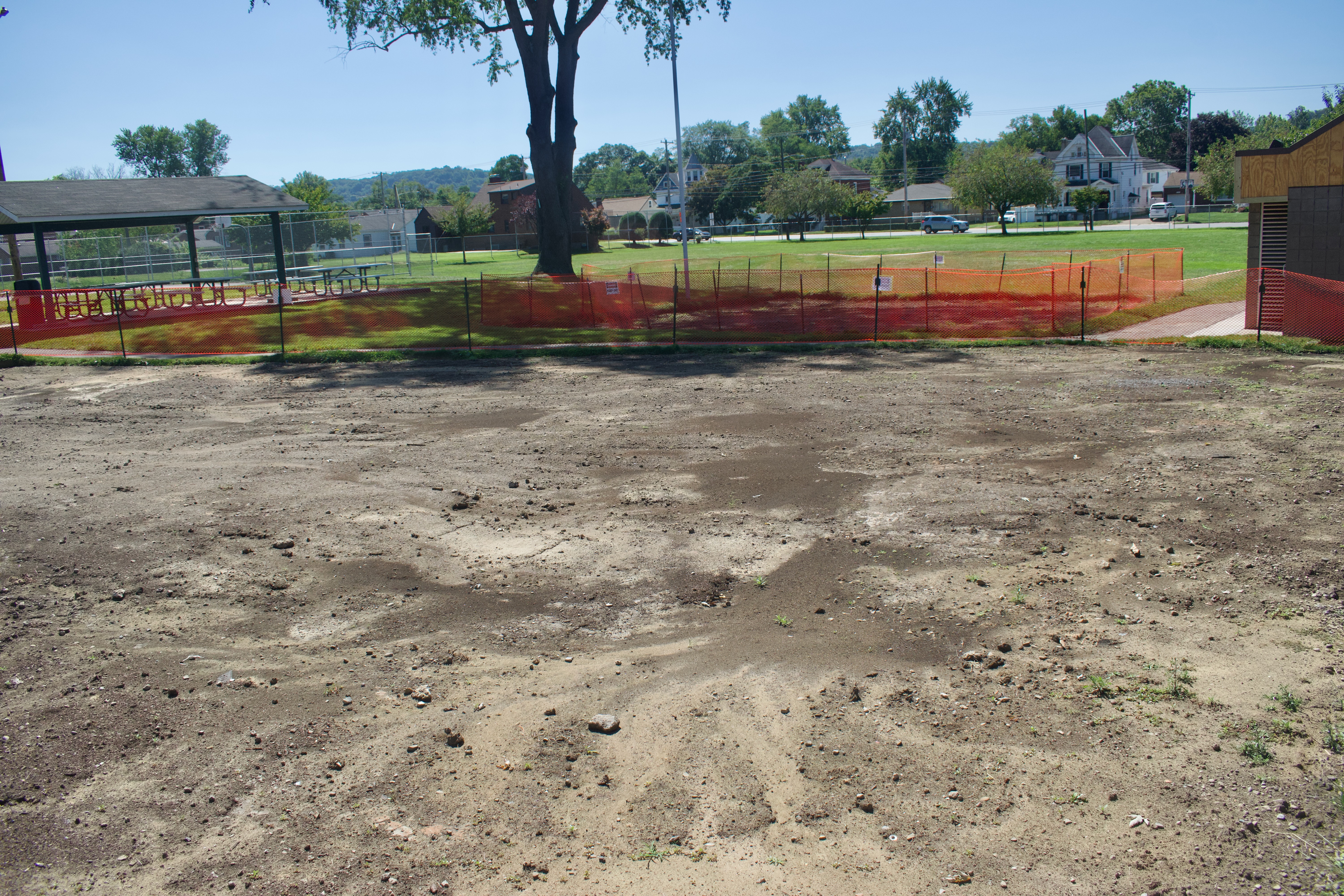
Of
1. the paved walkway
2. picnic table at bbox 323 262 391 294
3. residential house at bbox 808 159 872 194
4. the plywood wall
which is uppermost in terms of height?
residential house at bbox 808 159 872 194

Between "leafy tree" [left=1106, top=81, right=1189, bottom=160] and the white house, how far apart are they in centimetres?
4284

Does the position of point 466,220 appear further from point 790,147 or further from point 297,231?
point 790,147

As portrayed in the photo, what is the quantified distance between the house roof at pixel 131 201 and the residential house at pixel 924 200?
322 ft

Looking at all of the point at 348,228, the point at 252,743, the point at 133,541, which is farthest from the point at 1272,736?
the point at 348,228

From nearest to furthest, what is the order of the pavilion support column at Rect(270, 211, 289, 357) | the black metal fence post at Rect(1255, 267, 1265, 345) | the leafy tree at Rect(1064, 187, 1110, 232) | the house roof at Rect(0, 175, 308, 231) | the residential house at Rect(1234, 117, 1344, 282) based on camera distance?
1. the black metal fence post at Rect(1255, 267, 1265, 345)
2. the residential house at Rect(1234, 117, 1344, 282)
3. the house roof at Rect(0, 175, 308, 231)
4. the pavilion support column at Rect(270, 211, 289, 357)
5. the leafy tree at Rect(1064, 187, 1110, 232)

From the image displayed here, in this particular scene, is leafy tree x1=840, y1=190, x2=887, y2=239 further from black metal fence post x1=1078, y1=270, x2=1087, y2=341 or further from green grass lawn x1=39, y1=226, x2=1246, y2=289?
black metal fence post x1=1078, y1=270, x2=1087, y2=341

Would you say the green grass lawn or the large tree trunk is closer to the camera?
the large tree trunk

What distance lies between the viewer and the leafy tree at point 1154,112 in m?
→ 164

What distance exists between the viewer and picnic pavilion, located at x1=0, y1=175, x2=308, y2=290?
1382 inches

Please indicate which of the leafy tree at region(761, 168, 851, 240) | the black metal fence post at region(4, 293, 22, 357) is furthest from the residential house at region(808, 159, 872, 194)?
the black metal fence post at region(4, 293, 22, 357)

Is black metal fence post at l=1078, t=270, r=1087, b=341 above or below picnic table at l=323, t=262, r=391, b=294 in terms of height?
below

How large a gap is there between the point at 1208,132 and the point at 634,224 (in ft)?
281

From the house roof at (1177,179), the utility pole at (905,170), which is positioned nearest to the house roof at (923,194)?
the utility pole at (905,170)

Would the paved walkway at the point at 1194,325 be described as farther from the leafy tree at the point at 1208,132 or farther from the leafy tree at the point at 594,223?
the leafy tree at the point at 1208,132
